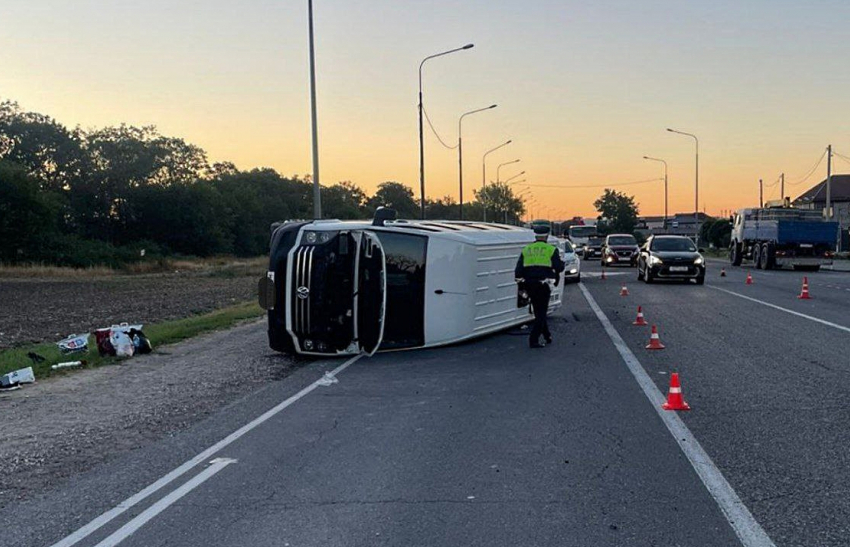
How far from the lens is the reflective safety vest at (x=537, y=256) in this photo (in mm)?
12453

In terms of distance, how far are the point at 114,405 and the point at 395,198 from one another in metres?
132

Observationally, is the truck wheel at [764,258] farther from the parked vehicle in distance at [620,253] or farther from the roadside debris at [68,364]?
the roadside debris at [68,364]

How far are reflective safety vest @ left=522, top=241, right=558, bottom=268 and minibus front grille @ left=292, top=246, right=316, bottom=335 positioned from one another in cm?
340

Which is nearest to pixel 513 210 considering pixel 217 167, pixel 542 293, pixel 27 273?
pixel 217 167

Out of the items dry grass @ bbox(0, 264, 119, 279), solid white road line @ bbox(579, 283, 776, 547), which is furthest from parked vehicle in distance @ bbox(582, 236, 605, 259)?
solid white road line @ bbox(579, 283, 776, 547)

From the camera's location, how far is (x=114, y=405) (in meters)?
8.72

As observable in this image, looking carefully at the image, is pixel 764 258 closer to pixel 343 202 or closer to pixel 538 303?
pixel 538 303

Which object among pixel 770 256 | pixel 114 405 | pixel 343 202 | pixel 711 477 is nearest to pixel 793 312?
pixel 711 477

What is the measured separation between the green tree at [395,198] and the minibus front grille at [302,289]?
12364 centimetres

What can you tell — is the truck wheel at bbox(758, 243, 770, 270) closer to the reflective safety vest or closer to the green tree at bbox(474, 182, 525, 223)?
the reflective safety vest

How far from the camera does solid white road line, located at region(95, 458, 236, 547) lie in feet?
15.1

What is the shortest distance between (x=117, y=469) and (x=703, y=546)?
4272 millimetres

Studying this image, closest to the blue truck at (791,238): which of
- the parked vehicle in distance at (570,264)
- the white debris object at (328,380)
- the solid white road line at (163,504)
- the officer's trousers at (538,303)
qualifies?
the parked vehicle in distance at (570,264)

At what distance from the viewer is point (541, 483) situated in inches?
214
